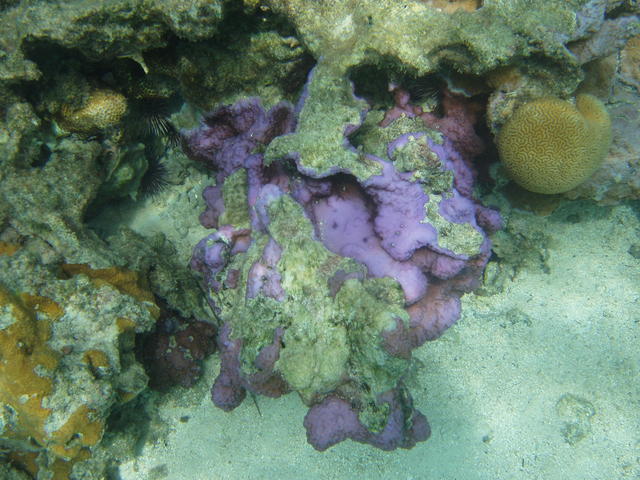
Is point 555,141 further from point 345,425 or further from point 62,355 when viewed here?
point 62,355

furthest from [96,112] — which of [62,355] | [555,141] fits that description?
[555,141]

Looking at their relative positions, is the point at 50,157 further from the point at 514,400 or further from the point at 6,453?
the point at 514,400

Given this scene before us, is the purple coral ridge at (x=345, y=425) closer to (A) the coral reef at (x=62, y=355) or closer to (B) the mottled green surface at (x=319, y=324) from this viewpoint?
(B) the mottled green surface at (x=319, y=324)

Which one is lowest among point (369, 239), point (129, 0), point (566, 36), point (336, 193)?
point (369, 239)

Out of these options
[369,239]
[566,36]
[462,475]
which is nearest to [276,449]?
[462,475]

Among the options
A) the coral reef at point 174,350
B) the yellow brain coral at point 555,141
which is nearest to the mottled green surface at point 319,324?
the coral reef at point 174,350
